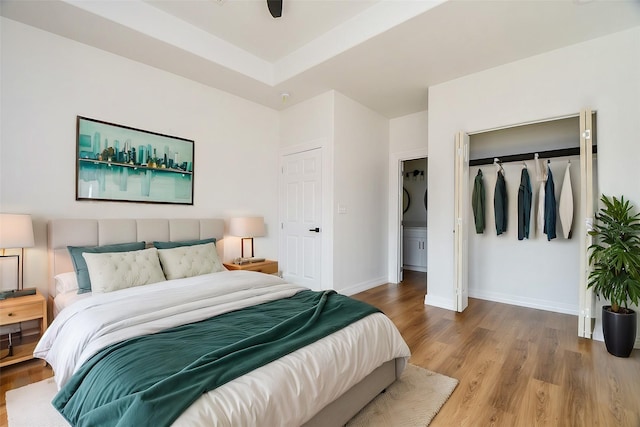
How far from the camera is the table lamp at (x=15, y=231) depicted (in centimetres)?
221

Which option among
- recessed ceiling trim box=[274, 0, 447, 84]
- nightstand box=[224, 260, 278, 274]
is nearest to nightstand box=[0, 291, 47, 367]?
nightstand box=[224, 260, 278, 274]

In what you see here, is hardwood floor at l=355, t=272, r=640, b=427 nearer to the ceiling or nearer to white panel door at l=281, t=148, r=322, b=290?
white panel door at l=281, t=148, r=322, b=290

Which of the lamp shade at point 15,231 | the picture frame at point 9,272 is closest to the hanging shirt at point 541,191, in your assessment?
the lamp shade at point 15,231

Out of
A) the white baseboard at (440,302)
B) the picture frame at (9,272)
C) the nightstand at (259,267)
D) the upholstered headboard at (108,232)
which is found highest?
the upholstered headboard at (108,232)

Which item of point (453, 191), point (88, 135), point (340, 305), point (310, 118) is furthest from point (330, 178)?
point (88, 135)

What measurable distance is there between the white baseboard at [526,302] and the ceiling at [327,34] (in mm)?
2871

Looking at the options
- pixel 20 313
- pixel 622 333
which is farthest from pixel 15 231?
pixel 622 333

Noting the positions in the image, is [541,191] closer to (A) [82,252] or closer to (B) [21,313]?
(A) [82,252]

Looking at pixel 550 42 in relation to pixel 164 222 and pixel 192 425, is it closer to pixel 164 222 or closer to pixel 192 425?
pixel 192 425

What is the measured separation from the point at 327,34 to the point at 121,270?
3.03 metres

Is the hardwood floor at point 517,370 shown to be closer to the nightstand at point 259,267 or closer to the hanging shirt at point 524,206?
the hanging shirt at point 524,206

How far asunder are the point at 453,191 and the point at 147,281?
134 inches

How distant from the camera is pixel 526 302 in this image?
379 cm

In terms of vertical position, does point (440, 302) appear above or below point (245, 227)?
below
